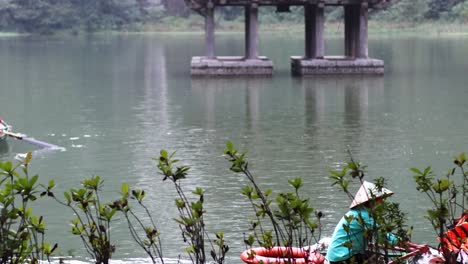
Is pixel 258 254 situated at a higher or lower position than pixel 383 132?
higher

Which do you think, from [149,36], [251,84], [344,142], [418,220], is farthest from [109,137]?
[149,36]

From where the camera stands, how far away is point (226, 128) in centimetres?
1878

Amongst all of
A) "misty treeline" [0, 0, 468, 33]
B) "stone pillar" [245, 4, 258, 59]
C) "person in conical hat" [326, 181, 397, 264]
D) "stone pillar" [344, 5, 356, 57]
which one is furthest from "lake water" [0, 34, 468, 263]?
"misty treeline" [0, 0, 468, 33]

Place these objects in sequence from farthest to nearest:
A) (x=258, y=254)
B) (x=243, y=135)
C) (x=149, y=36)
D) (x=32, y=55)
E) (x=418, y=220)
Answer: (x=149, y=36)
(x=32, y=55)
(x=243, y=135)
(x=418, y=220)
(x=258, y=254)

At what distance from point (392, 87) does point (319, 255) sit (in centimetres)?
2010

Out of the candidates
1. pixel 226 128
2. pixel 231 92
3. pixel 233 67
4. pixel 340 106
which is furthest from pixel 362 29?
pixel 226 128

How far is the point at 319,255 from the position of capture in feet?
21.7

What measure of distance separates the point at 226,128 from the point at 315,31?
11937 mm

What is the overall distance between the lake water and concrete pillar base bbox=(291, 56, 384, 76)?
0.50m

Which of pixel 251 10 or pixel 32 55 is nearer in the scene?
pixel 251 10

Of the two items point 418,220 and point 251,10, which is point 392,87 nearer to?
point 251,10

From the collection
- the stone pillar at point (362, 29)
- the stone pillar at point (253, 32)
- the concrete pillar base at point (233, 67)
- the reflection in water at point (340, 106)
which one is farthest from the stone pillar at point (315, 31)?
the stone pillar at point (253, 32)

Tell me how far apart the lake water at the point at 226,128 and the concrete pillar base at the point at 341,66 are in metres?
0.50

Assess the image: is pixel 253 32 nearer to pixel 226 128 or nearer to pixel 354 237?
pixel 226 128
